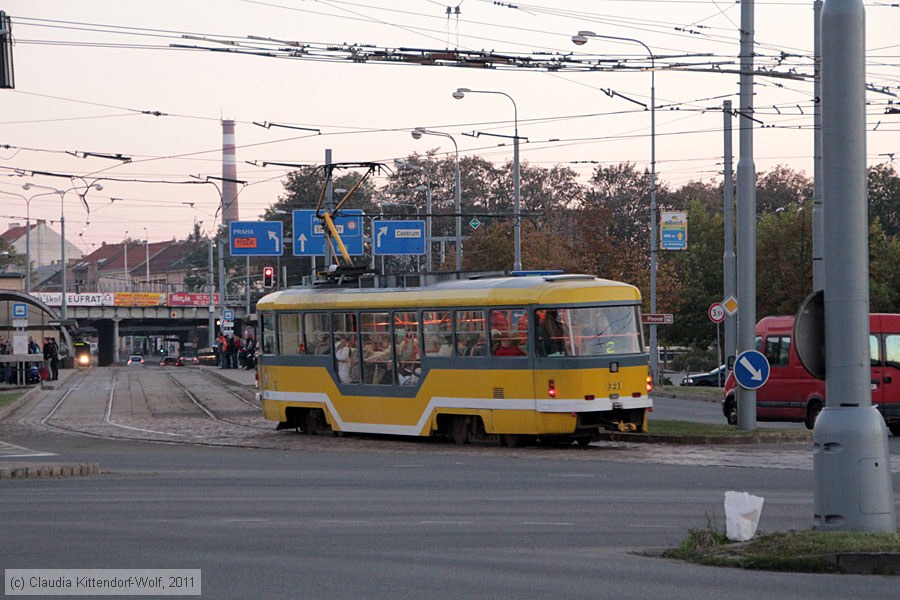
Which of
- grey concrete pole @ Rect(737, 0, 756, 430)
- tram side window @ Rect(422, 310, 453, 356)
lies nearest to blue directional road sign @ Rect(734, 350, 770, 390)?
grey concrete pole @ Rect(737, 0, 756, 430)

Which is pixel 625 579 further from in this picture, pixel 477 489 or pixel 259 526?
pixel 477 489

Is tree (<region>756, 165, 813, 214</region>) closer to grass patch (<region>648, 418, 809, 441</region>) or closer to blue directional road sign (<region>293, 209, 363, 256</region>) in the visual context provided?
blue directional road sign (<region>293, 209, 363, 256</region>)

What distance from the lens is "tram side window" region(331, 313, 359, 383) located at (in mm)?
26719

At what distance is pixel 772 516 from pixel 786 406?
14673 millimetres

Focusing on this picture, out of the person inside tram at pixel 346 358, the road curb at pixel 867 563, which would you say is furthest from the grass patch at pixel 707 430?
the road curb at pixel 867 563

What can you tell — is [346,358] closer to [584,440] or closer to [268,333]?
[268,333]

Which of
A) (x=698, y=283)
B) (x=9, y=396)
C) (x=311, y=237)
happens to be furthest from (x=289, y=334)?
(x=698, y=283)

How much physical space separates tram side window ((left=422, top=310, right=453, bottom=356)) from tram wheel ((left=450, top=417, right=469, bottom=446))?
1266mm

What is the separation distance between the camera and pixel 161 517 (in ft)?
47.0

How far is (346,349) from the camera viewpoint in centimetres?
2694

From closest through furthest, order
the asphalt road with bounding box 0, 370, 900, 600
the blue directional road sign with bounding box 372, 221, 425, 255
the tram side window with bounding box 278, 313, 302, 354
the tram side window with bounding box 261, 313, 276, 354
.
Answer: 1. the asphalt road with bounding box 0, 370, 900, 600
2. the tram side window with bounding box 278, 313, 302, 354
3. the tram side window with bounding box 261, 313, 276, 354
4. the blue directional road sign with bounding box 372, 221, 425, 255

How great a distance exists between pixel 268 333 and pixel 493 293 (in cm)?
715

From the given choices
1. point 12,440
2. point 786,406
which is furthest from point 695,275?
point 12,440

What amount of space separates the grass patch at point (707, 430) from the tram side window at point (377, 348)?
4923 mm
